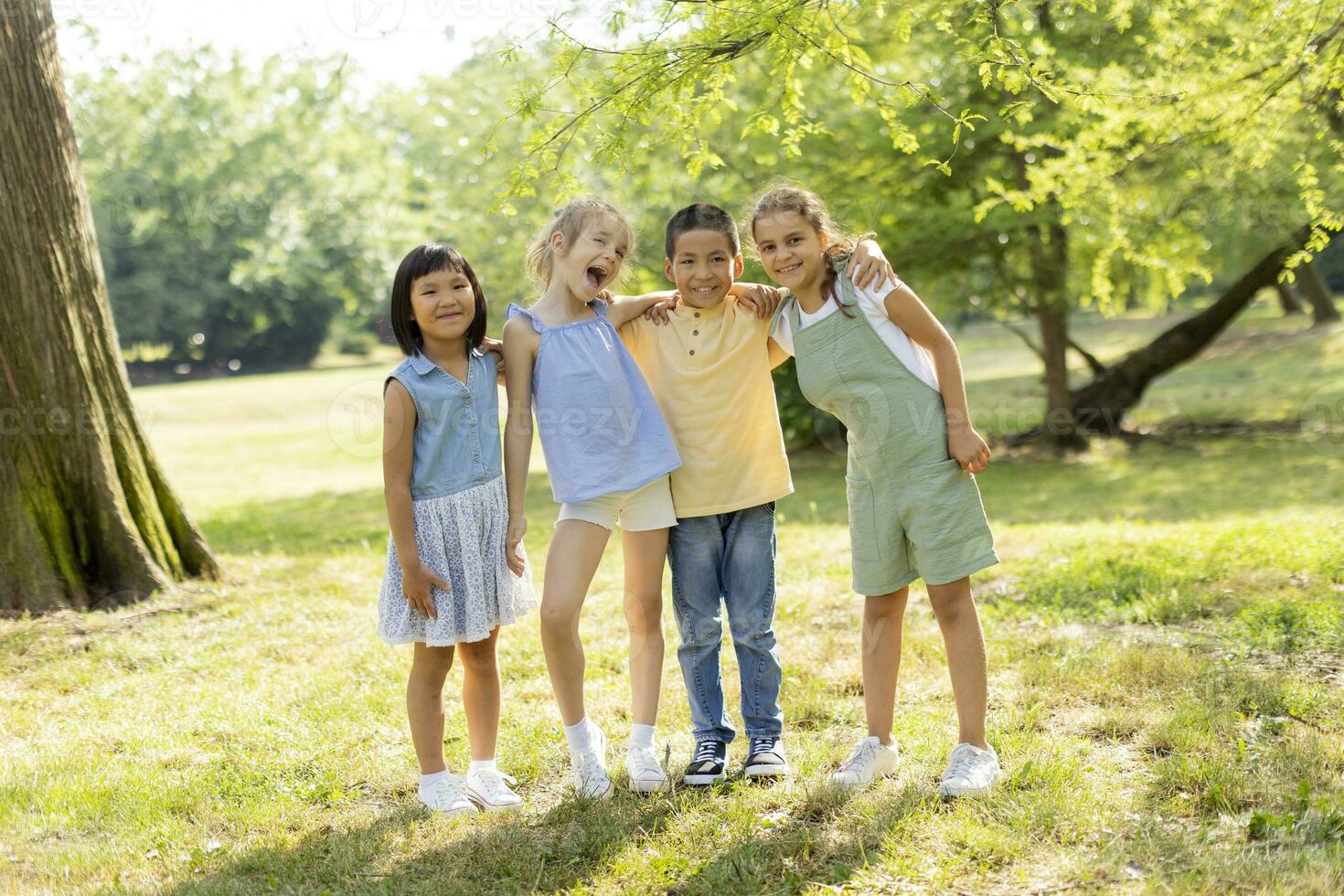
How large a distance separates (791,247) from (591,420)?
32.5 inches

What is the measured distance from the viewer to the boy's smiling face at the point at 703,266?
3506 millimetres

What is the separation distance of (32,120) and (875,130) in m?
8.35

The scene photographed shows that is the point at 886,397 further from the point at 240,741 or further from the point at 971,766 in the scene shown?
the point at 240,741

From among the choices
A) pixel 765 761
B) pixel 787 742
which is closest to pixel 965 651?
pixel 765 761

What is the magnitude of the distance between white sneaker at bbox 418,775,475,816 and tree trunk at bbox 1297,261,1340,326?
21498mm

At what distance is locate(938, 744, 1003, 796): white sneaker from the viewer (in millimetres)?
3287

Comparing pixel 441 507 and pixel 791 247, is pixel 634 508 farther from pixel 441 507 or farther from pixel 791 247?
pixel 791 247

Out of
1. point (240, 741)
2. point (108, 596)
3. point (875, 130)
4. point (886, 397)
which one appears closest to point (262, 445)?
point (875, 130)

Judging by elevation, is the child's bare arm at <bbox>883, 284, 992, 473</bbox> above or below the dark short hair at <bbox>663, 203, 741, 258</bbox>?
below

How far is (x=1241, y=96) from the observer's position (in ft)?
19.4

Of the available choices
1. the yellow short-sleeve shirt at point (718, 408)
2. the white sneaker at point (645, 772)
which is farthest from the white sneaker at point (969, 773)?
the yellow short-sleeve shirt at point (718, 408)

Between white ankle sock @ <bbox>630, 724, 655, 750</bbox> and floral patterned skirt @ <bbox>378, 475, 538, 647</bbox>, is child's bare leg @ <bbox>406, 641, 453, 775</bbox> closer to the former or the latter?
floral patterned skirt @ <bbox>378, 475, 538, 647</bbox>
